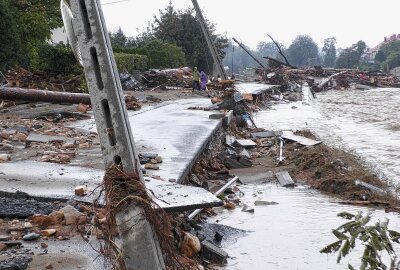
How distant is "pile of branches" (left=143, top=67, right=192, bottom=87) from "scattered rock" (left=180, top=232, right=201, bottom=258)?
70.3ft

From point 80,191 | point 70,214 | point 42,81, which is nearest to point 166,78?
point 42,81

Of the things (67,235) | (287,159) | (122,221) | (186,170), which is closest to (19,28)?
(287,159)

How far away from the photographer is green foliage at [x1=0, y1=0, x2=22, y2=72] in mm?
17125

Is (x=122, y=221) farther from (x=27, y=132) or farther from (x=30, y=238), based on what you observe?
(x=27, y=132)

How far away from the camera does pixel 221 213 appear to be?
6.27 m

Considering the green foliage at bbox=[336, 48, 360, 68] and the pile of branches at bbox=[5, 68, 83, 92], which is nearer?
the pile of branches at bbox=[5, 68, 83, 92]

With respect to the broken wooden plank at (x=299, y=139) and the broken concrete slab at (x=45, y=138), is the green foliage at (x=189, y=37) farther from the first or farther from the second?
the broken concrete slab at (x=45, y=138)

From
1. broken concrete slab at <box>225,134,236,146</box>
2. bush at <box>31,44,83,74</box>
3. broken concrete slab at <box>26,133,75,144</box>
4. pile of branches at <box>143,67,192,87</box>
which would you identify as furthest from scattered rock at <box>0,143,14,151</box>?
pile of branches at <box>143,67,192,87</box>

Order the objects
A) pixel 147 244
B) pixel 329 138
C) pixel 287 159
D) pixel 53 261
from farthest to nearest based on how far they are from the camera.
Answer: pixel 329 138 → pixel 287 159 → pixel 53 261 → pixel 147 244

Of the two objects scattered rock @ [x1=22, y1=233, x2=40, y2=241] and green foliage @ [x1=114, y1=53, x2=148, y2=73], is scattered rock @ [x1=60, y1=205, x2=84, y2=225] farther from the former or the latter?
green foliage @ [x1=114, y1=53, x2=148, y2=73]

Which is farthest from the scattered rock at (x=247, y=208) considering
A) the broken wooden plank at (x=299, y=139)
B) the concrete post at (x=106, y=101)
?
the broken wooden plank at (x=299, y=139)

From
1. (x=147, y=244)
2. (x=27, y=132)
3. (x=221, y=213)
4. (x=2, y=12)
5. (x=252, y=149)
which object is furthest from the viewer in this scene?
(x=2, y=12)

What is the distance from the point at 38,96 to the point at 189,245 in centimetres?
762

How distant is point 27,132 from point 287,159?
500cm
